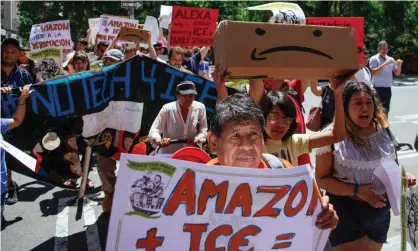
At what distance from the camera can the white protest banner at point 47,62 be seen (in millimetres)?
7238

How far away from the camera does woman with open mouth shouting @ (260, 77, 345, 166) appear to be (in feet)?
9.31

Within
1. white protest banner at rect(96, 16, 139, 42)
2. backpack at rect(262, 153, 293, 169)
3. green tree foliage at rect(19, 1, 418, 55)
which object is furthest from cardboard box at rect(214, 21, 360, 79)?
green tree foliage at rect(19, 1, 418, 55)

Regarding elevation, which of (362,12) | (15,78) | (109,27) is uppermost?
(362,12)

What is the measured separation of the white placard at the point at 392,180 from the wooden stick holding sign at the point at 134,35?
4.86 metres

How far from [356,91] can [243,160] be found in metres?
1.28

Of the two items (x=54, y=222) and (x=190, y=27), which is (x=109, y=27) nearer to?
(x=190, y=27)

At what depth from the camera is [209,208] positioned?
1765 mm

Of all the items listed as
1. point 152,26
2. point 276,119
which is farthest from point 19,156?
point 152,26

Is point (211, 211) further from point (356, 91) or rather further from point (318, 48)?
point (356, 91)

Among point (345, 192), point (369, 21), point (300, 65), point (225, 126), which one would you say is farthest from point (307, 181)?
point (369, 21)

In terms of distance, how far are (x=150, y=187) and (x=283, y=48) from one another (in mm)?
1012

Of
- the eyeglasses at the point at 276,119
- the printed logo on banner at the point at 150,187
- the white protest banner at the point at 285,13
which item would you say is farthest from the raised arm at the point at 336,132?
the printed logo on banner at the point at 150,187

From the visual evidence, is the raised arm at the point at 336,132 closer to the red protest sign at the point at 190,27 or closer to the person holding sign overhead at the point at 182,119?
the person holding sign overhead at the point at 182,119

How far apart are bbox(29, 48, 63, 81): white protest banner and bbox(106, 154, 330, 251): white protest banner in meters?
5.84
